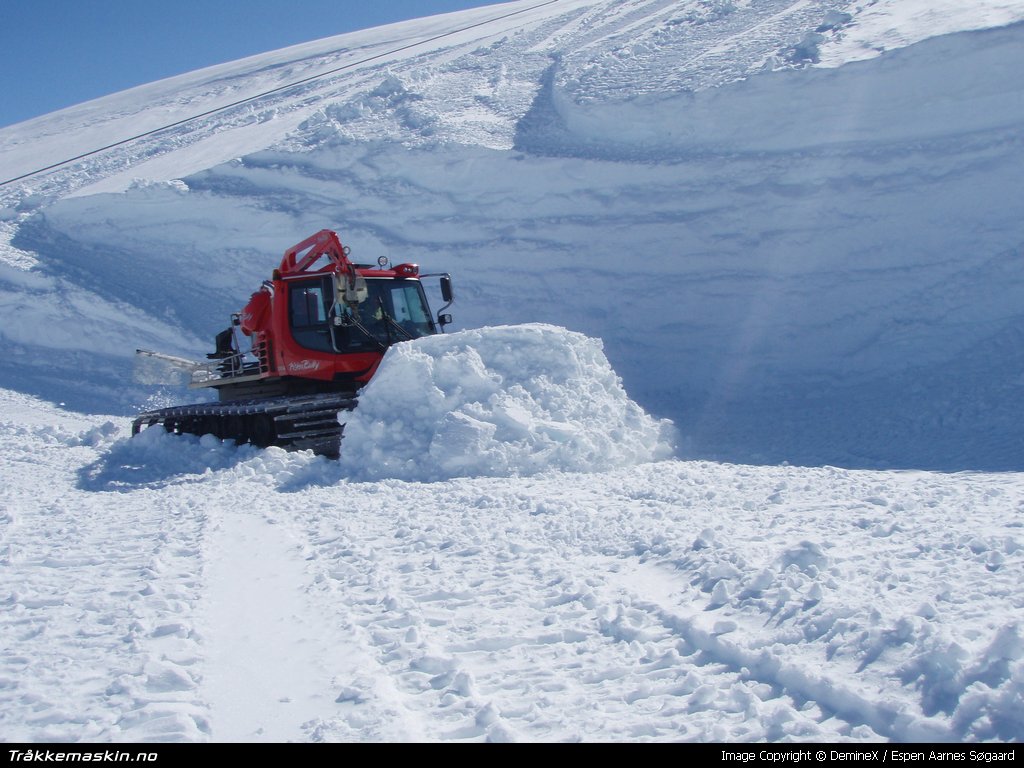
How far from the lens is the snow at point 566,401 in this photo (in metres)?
2.86

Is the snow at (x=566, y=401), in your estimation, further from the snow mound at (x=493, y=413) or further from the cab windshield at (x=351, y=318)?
the cab windshield at (x=351, y=318)

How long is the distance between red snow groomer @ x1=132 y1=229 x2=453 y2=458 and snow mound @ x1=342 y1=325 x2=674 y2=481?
94 cm

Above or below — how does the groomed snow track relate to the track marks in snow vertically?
below

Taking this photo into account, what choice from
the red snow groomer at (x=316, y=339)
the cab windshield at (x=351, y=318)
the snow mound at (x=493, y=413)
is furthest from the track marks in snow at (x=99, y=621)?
the cab windshield at (x=351, y=318)

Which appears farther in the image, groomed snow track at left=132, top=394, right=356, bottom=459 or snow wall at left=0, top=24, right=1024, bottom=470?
snow wall at left=0, top=24, right=1024, bottom=470

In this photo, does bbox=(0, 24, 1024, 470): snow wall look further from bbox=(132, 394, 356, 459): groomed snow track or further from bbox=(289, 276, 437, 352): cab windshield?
bbox=(132, 394, 356, 459): groomed snow track

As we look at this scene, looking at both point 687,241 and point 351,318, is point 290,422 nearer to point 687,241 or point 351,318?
point 351,318

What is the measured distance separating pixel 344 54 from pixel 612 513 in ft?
69.7

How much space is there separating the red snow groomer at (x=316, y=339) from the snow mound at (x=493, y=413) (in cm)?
94

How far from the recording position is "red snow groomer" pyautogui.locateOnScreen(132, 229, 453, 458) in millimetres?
8453

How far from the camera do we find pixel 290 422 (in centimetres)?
830

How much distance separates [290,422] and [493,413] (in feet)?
7.66

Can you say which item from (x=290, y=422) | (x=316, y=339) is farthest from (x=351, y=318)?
(x=290, y=422)

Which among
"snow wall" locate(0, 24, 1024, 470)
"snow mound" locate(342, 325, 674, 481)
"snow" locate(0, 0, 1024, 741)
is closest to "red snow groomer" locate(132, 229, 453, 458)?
"snow" locate(0, 0, 1024, 741)
